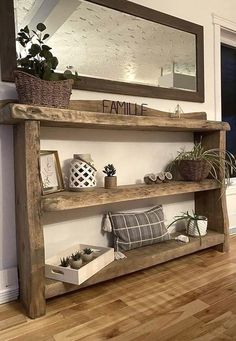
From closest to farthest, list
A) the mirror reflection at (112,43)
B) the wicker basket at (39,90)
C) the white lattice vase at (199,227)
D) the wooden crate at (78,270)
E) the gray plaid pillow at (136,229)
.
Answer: the wicker basket at (39,90) → the wooden crate at (78,270) → the mirror reflection at (112,43) → the gray plaid pillow at (136,229) → the white lattice vase at (199,227)

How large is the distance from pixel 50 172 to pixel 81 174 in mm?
181

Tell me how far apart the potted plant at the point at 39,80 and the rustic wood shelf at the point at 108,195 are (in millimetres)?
472

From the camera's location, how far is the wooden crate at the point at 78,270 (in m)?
1.43

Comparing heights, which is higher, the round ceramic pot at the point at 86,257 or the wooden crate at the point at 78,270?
the round ceramic pot at the point at 86,257

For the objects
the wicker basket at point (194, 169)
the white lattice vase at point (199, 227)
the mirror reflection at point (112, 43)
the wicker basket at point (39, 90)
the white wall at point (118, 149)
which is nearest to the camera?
the wicker basket at point (39, 90)

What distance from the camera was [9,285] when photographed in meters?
1.52

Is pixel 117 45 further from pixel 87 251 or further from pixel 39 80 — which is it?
pixel 87 251

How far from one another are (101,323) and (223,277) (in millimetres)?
850

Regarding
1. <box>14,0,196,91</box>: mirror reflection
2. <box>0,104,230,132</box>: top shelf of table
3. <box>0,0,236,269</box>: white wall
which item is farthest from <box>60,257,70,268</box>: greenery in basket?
<box>14,0,196,91</box>: mirror reflection

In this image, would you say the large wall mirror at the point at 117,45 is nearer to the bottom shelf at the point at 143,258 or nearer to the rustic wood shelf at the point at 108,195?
the rustic wood shelf at the point at 108,195

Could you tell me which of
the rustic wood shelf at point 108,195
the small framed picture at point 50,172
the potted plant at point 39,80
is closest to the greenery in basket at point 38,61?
the potted plant at point 39,80

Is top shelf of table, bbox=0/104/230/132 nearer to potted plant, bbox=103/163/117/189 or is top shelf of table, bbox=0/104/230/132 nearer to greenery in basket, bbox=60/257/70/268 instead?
potted plant, bbox=103/163/117/189

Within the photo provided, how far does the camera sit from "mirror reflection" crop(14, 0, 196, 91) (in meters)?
1.64

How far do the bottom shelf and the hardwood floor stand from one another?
0.24 ft
